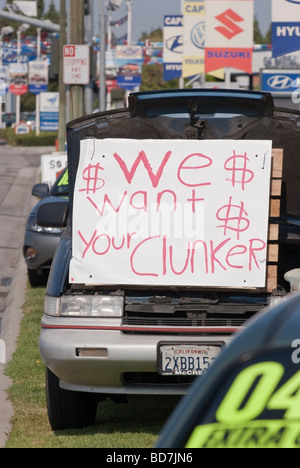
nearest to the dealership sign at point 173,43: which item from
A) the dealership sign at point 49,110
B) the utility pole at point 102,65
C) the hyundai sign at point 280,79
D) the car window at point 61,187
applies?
the utility pole at point 102,65

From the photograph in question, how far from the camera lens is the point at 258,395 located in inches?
90.8

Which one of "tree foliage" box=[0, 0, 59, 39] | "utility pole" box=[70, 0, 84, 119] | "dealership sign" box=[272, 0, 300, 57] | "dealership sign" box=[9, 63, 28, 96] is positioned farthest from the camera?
"tree foliage" box=[0, 0, 59, 39]

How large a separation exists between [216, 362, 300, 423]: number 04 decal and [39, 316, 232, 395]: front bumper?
3.52m

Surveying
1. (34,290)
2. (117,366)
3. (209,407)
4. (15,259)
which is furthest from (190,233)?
(15,259)

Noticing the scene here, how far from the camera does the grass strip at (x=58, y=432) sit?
6.23 m

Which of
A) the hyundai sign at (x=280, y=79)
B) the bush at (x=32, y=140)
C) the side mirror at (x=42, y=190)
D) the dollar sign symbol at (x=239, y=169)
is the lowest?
the bush at (x=32, y=140)

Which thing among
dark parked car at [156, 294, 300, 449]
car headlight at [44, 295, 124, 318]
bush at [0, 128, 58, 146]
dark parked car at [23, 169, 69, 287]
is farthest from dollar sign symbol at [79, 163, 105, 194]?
bush at [0, 128, 58, 146]

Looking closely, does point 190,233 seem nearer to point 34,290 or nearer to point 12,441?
point 12,441

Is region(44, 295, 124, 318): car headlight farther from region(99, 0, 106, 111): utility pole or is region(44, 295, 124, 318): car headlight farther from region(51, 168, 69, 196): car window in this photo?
region(99, 0, 106, 111): utility pole

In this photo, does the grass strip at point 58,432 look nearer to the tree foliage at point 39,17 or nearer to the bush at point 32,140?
the bush at point 32,140

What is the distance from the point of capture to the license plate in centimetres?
586

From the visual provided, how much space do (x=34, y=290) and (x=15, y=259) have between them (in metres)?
3.84

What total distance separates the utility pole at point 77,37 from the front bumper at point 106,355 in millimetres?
10935

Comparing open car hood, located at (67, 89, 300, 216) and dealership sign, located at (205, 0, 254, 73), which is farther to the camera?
dealership sign, located at (205, 0, 254, 73)
